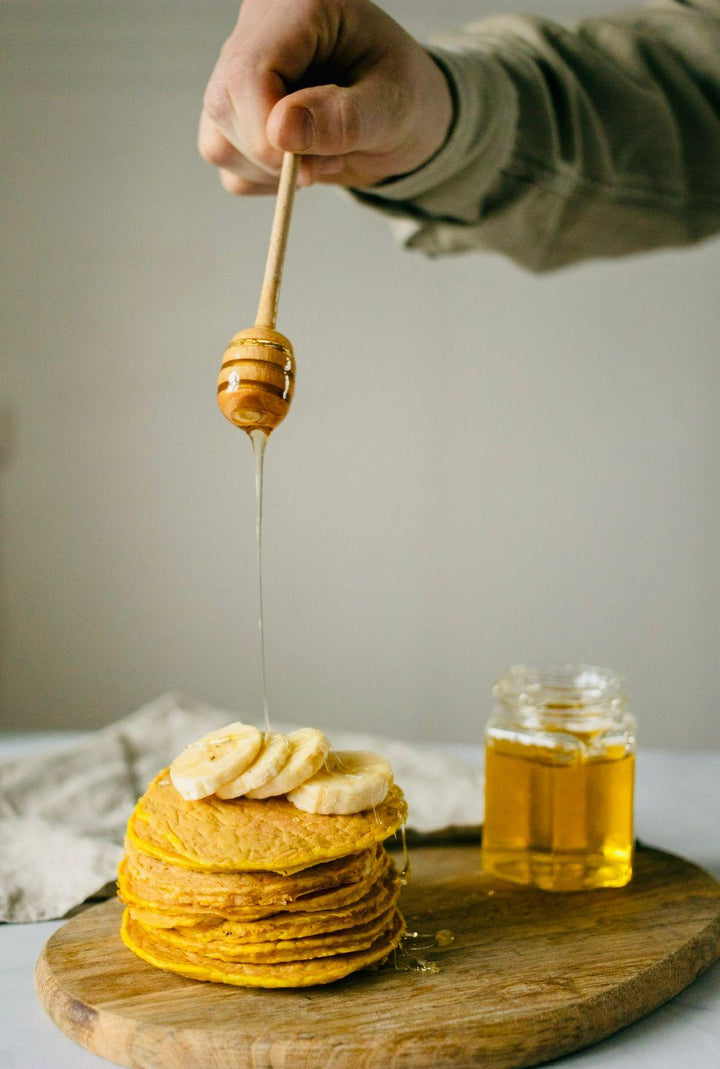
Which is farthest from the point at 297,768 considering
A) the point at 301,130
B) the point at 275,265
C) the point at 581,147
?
the point at 581,147

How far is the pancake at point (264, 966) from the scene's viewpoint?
3.32 feet

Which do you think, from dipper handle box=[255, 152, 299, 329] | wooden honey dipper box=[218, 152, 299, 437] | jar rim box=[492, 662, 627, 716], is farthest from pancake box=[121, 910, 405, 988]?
dipper handle box=[255, 152, 299, 329]

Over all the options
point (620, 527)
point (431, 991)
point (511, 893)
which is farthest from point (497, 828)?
point (620, 527)

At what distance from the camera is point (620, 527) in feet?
16.3

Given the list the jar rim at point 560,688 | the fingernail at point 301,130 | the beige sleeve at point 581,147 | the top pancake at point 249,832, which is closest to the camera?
the top pancake at point 249,832

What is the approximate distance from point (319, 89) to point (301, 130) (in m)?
0.07

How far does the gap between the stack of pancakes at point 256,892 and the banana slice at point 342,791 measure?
11 mm

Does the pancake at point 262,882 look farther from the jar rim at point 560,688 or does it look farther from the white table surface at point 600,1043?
the jar rim at point 560,688

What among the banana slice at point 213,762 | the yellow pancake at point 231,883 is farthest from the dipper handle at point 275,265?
the yellow pancake at point 231,883

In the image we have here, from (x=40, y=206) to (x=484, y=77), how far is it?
3689mm

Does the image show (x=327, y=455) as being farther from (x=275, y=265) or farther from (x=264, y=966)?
(x=264, y=966)

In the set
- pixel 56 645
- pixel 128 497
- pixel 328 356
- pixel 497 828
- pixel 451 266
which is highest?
pixel 451 266

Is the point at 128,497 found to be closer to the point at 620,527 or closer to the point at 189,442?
the point at 189,442

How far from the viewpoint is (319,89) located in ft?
4.28
